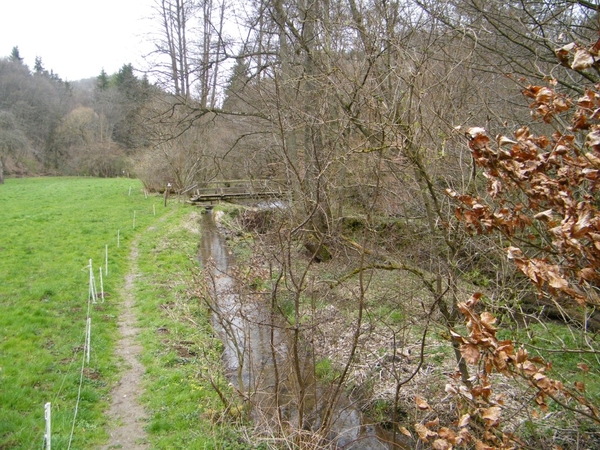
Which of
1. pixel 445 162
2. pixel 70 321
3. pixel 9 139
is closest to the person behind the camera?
pixel 445 162

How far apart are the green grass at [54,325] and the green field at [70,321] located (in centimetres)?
1

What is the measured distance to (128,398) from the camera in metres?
6.36

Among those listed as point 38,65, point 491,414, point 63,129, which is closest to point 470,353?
point 491,414

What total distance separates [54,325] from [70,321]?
27 centimetres

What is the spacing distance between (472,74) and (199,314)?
661 cm

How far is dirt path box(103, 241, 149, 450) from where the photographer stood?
17.9 feet

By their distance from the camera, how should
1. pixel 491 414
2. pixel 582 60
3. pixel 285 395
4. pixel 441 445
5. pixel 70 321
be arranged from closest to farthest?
pixel 582 60 → pixel 491 414 → pixel 441 445 → pixel 285 395 → pixel 70 321

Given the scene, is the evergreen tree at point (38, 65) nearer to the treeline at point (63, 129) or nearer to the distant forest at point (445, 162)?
the treeline at point (63, 129)

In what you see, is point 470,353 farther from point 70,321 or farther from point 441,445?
point 70,321

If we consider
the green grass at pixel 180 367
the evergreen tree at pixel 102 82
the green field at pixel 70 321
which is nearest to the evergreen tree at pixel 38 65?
the evergreen tree at pixel 102 82

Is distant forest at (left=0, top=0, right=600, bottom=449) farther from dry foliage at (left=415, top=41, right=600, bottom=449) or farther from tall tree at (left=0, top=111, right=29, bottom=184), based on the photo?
tall tree at (left=0, top=111, right=29, bottom=184)

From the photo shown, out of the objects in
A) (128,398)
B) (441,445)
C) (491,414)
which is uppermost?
(491,414)

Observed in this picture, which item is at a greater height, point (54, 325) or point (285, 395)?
point (54, 325)

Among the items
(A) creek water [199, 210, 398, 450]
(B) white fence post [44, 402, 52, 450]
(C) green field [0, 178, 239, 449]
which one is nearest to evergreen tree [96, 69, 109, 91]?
(C) green field [0, 178, 239, 449]
